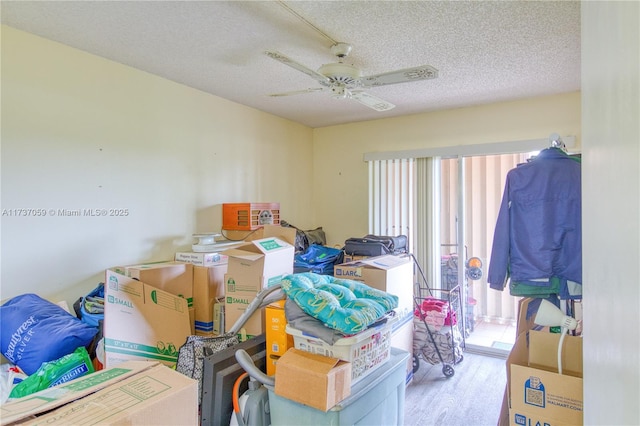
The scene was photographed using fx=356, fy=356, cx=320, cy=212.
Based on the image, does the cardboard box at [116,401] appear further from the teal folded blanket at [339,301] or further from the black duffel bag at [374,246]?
the black duffel bag at [374,246]

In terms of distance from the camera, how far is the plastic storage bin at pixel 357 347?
160 cm

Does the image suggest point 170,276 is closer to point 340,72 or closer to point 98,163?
point 98,163

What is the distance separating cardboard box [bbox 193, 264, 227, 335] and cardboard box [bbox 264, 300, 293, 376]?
117 cm

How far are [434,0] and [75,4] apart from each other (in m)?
1.94

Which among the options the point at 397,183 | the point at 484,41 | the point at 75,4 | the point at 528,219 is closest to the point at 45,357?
the point at 75,4

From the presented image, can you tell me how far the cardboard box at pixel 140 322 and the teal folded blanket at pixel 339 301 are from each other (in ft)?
4.04

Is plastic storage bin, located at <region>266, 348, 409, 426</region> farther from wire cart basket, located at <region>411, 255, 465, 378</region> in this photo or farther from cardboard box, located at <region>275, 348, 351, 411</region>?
wire cart basket, located at <region>411, 255, 465, 378</region>

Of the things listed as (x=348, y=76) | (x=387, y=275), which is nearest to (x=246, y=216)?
(x=387, y=275)

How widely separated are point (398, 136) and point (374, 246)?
5.28 ft

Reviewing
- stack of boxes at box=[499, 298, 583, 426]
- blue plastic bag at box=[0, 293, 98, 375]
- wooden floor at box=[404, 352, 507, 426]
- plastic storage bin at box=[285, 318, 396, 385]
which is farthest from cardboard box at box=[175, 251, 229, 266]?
stack of boxes at box=[499, 298, 583, 426]

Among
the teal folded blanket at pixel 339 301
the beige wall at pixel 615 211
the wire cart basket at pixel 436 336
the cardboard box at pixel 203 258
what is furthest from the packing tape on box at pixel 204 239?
the beige wall at pixel 615 211

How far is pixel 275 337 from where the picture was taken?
1.84 meters

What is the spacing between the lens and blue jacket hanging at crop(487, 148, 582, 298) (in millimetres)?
1942

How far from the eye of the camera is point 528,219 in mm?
2068
